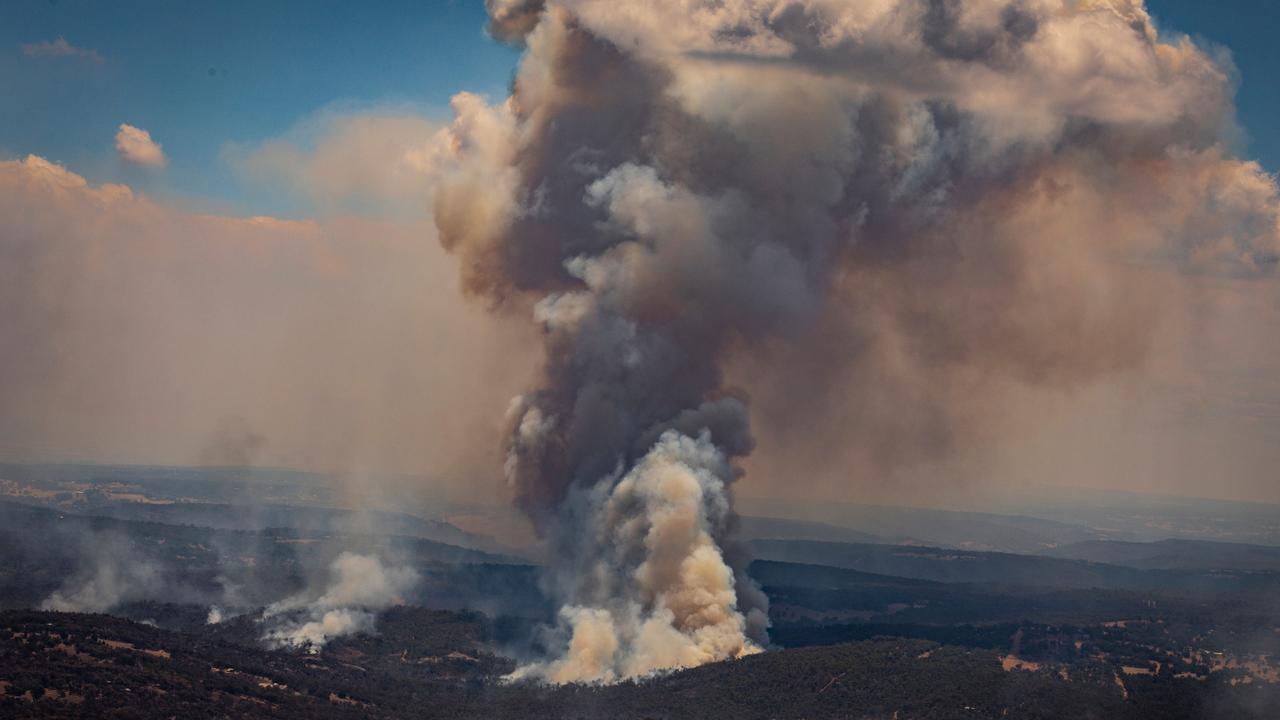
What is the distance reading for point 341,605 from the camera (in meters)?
148

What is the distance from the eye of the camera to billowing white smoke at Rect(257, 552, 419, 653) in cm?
13512

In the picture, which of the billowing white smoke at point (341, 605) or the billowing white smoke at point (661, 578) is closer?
the billowing white smoke at point (661, 578)

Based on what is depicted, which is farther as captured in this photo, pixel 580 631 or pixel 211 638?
pixel 211 638

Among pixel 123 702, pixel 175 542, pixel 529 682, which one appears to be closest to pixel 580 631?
pixel 529 682

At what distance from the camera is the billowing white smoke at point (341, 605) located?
135125mm

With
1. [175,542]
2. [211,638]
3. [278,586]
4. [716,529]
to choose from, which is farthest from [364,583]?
Answer: [716,529]

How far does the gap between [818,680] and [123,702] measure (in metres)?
50.0

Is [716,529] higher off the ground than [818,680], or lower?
higher

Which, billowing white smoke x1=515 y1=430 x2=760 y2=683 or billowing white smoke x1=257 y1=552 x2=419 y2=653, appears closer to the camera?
billowing white smoke x1=515 y1=430 x2=760 y2=683

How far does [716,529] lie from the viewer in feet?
370

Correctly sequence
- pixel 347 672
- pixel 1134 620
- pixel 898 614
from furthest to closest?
pixel 898 614 → pixel 1134 620 → pixel 347 672

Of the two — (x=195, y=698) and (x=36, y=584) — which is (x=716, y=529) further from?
(x=36, y=584)

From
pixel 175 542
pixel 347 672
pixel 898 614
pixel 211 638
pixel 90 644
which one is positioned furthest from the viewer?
pixel 175 542

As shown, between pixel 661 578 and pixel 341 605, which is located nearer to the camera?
pixel 661 578
